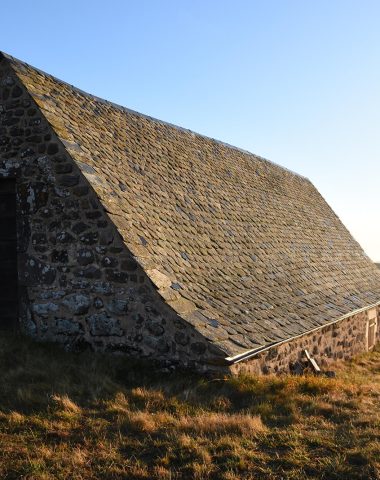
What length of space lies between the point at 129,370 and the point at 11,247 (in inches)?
125

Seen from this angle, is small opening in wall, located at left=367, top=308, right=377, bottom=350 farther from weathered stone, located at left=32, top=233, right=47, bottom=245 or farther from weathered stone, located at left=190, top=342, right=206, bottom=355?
weathered stone, located at left=32, top=233, right=47, bottom=245

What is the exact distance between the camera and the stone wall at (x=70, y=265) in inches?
277

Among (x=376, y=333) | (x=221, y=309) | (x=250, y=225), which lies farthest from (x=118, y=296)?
(x=376, y=333)

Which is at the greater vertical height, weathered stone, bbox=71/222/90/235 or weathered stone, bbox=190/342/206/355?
weathered stone, bbox=71/222/90/235

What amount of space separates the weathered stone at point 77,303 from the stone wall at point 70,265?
16 millimetres

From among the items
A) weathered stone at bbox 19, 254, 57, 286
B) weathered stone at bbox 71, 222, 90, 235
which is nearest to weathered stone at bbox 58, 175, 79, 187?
weathered stone at bbox 71, 222, 90, 235

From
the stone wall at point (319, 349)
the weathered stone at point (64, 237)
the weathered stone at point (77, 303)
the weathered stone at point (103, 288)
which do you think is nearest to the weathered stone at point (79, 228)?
the weathered stone at point (64, 237)

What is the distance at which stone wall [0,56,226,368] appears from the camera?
7.03 m

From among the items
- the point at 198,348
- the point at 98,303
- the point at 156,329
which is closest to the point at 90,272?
the point at 98,303

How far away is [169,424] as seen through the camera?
206 inches

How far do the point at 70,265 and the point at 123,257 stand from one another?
100 cm

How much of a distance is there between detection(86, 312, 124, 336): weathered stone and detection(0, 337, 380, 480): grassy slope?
39 cm

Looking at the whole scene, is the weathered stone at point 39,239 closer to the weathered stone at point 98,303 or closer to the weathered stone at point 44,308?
the weathered stone at point 44,308

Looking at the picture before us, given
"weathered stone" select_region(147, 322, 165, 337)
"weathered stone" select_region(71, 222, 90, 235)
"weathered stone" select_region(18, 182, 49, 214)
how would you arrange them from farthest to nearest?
"weathered stone" select_region(18, 182, 49, 214) → "weathered stone" select_region(71, 222, 90, 235) → "weathered stone" select_region(147, 322, 165, 337)
